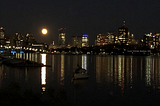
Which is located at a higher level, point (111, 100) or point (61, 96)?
point (61, 96)

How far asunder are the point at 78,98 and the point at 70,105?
259 cm

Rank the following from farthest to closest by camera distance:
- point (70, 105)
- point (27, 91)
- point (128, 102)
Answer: point (128, 102) < point (70, 105) < point (27, 91)

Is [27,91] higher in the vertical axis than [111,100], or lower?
higher

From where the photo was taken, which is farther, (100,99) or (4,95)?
(100,99)

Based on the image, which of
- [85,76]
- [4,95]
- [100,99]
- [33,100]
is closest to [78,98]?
[100,99]

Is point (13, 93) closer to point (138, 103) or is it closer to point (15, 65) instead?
point (138, 103)

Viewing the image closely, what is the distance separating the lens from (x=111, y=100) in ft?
65.4

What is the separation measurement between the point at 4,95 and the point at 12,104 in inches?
49.8

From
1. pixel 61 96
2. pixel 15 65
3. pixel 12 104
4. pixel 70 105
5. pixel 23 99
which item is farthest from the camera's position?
pixel 15 65

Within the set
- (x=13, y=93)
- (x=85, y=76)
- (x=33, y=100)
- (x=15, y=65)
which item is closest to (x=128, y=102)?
(x=33, y=100)

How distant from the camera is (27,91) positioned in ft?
46.1

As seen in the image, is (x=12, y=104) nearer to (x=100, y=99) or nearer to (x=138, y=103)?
(x=100, y=99)

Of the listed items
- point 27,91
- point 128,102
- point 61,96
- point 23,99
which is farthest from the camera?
point 128,102

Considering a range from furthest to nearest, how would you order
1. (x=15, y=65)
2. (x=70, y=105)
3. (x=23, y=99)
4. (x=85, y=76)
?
(x=15, y=65) < (x=85, y=76) < (x=70, y=105) < (x=23, y=99)
